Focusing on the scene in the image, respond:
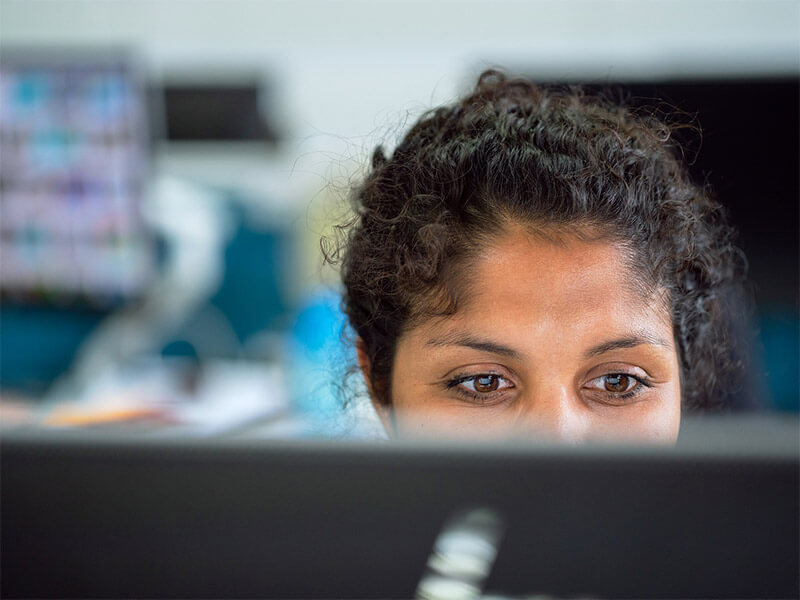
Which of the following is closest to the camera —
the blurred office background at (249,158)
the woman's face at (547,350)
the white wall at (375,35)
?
the woman's face at (547,350)

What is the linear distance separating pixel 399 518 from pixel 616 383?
0.32m

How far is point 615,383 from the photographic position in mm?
534

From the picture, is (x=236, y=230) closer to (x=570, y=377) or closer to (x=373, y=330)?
(x=373, y=330)

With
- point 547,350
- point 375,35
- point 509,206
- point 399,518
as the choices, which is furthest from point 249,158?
point 399,518

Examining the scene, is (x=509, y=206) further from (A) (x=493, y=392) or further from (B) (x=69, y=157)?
(B) (x=69, y=157)

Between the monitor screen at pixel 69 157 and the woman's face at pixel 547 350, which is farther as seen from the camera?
the monitor screen at pixel 69 157

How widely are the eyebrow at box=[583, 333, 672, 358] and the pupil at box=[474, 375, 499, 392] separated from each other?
0.24 ft

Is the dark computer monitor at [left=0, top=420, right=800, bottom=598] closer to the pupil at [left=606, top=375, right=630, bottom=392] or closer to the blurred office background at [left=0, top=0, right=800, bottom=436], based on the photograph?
the blurred office background at [left=0, top=0, right=800, bottom=436]

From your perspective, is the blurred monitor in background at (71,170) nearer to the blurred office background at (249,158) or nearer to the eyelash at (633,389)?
the blurred office background at (249,158)

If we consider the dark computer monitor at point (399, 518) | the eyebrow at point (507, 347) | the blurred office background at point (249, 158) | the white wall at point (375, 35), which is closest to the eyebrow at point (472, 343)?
the eyebrow at point (507, 347)

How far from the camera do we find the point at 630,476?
25 centimetres

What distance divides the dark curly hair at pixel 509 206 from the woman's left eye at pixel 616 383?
10cm

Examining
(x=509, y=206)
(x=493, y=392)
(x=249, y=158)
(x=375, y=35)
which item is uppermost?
(x=375, y=35)

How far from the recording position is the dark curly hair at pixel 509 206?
594 millimetres
